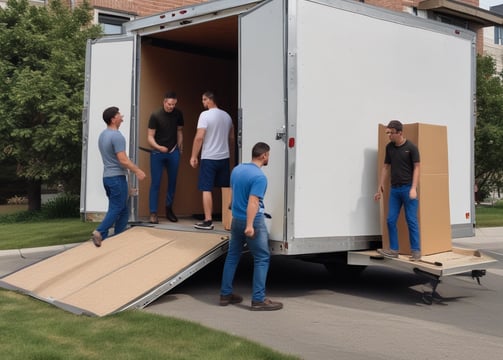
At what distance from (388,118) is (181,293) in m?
3.17

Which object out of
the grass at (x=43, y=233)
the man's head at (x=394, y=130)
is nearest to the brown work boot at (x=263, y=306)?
the man's head at (x=394, y=130)

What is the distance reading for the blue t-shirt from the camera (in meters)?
5.65

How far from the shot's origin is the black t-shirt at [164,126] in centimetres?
806

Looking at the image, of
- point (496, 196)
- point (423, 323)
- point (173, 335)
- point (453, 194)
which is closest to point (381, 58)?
point (453, 194)

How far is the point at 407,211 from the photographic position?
6.51 metres

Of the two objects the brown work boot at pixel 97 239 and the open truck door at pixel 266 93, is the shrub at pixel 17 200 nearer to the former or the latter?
the brown work boot at pixel 97 239

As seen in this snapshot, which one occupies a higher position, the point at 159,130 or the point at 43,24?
the point at 43,24

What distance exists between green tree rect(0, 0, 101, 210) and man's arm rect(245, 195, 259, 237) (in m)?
8.96

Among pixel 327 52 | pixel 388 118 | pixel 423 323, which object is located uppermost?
pixel 327 52

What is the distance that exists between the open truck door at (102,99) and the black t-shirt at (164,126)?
30 cm

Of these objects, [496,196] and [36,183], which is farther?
[496,196]

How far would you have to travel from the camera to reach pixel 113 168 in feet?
23.9

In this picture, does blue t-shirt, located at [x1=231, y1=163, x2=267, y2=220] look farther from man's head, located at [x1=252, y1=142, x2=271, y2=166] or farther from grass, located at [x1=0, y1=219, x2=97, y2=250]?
grass, located at [x1=0, y1=219, x2=97, y2=250]

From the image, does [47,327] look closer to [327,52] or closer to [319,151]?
[319,151]
